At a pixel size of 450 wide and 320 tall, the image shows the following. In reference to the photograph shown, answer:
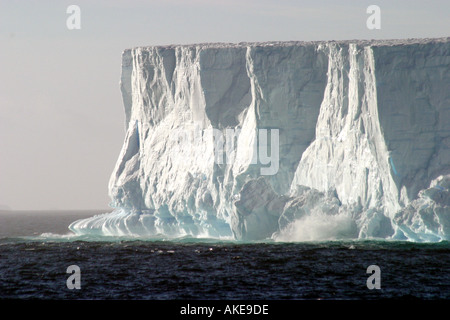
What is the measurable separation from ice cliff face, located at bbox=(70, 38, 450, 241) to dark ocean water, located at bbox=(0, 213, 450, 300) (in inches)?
52.6

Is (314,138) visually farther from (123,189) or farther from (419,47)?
(123,189)

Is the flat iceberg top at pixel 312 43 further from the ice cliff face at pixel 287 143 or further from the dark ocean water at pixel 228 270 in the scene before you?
the dark ocean water at pixel 228 270

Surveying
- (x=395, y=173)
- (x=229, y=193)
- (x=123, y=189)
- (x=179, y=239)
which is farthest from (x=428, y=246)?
(x=123, y=189)

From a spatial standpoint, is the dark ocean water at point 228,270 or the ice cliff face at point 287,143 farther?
the ice cliff face at point 287,143

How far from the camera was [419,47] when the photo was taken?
37156 millimetres

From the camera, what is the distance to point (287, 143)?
4066 centimetres

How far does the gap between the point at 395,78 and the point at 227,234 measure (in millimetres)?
11131

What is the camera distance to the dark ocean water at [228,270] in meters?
26.9

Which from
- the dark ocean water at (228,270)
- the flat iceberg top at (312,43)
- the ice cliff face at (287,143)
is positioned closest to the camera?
the dark ocean water at (228,270)

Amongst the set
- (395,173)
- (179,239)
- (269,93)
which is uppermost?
(269,93)

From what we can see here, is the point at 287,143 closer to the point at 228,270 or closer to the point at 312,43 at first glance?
the point at 312,43

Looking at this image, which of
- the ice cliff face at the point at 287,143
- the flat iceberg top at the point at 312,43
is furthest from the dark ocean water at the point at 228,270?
the flat iceberg top at the point at 312,43

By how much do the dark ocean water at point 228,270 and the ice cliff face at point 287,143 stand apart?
4.38 ft
